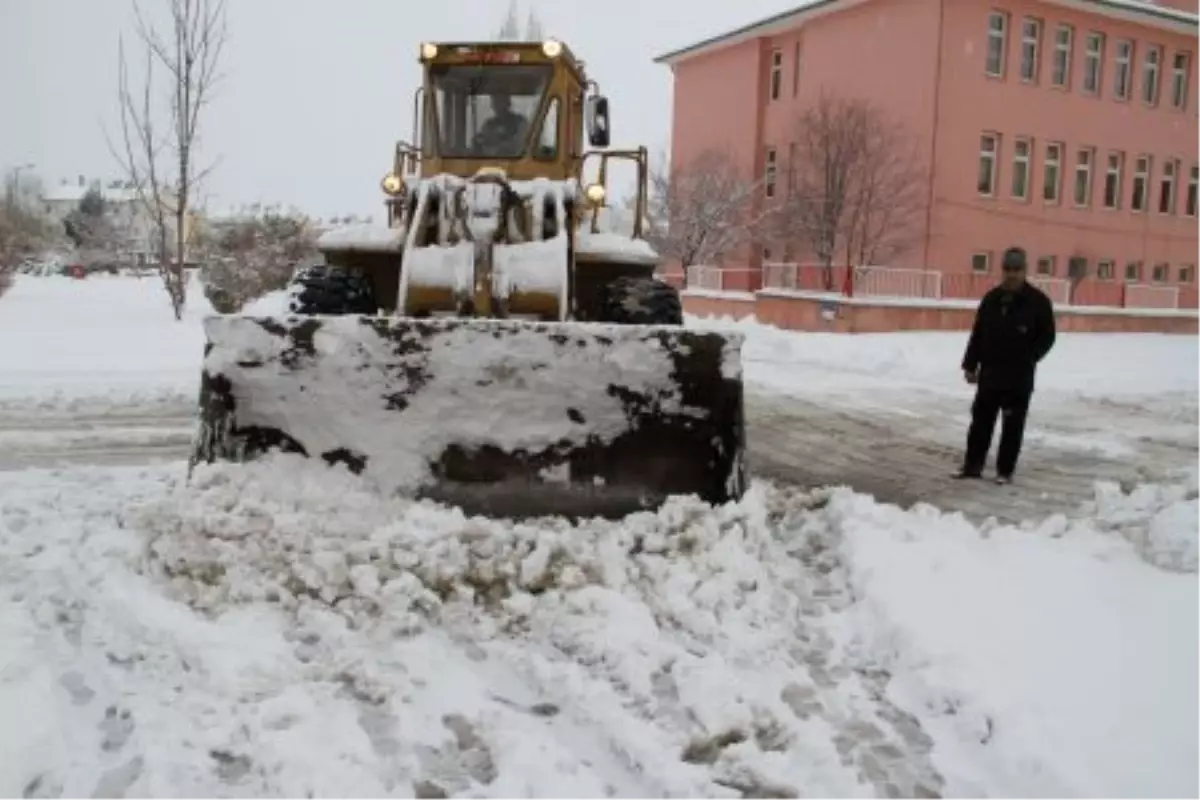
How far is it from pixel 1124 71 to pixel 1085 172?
3019 mm

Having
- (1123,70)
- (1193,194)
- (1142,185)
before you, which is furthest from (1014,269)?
(1193,194)

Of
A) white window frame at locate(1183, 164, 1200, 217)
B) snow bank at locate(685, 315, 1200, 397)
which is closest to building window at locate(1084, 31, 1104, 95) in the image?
white window frame at locate(1183, 164, 1200, 217)

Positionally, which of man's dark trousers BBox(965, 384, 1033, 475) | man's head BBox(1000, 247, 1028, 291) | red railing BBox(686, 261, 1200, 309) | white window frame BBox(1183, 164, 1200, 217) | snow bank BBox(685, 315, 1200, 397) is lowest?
snow bank BBox(685, 315, 1200, 397)

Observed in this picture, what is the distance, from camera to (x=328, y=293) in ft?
22.6

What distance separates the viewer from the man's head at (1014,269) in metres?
7.04

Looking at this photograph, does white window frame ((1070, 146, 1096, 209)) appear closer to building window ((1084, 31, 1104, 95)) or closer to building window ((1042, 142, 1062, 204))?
building window ((1042, 142, 1062, 204))

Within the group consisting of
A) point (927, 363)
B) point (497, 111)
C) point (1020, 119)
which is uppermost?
point (1020, 119)

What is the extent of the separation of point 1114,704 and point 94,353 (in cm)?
1258

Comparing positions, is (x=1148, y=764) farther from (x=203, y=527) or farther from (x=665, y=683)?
(x=203, y=527)

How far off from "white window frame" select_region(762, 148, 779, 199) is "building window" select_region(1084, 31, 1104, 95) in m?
8.12

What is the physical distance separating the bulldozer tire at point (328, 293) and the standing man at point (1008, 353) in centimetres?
392

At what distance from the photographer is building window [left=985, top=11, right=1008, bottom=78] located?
87.9 ft

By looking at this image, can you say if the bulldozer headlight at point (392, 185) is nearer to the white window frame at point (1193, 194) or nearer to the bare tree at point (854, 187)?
the bare tree at point (854, 187)

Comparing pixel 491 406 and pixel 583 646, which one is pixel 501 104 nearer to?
pixel 491 406
